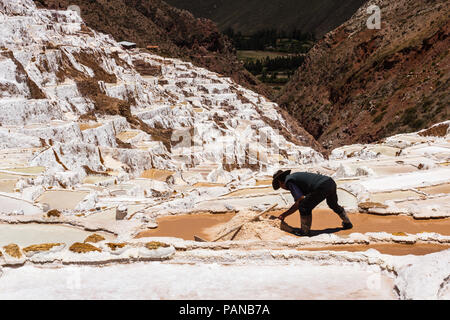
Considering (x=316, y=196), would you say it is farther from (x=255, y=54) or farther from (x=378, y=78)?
(x=255, y=54)

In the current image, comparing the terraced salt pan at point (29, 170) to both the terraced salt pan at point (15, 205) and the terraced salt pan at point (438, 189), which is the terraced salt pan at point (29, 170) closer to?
the terraced salt pan at point (15, 205)

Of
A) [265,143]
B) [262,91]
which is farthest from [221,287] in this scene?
[262,91]

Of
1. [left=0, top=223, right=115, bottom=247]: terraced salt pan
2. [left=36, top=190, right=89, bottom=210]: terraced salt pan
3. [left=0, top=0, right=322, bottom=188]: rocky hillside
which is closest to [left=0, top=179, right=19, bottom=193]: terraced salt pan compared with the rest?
[left=36, top=190, right=89, bottom=210]: terraced salt pan

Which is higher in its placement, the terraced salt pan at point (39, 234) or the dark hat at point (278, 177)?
the dark hat at point (278, 177)

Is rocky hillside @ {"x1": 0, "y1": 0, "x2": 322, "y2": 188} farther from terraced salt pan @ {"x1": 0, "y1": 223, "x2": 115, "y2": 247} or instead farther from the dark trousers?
the dark trousers

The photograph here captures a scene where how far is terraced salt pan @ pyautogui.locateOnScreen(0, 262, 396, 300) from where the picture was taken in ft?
17.8

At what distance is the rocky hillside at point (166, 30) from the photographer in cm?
8521

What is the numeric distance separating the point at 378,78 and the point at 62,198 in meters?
55.2

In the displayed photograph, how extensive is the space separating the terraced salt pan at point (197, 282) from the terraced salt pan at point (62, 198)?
10.7m

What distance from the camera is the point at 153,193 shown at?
2131cm

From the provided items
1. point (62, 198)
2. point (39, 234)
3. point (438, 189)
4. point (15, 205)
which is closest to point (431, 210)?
point (438, 189)

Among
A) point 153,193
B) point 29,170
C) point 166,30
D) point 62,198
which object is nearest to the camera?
point 62,198

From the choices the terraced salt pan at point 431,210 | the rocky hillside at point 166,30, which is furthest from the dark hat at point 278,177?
the rocky hillside at point 166,30
